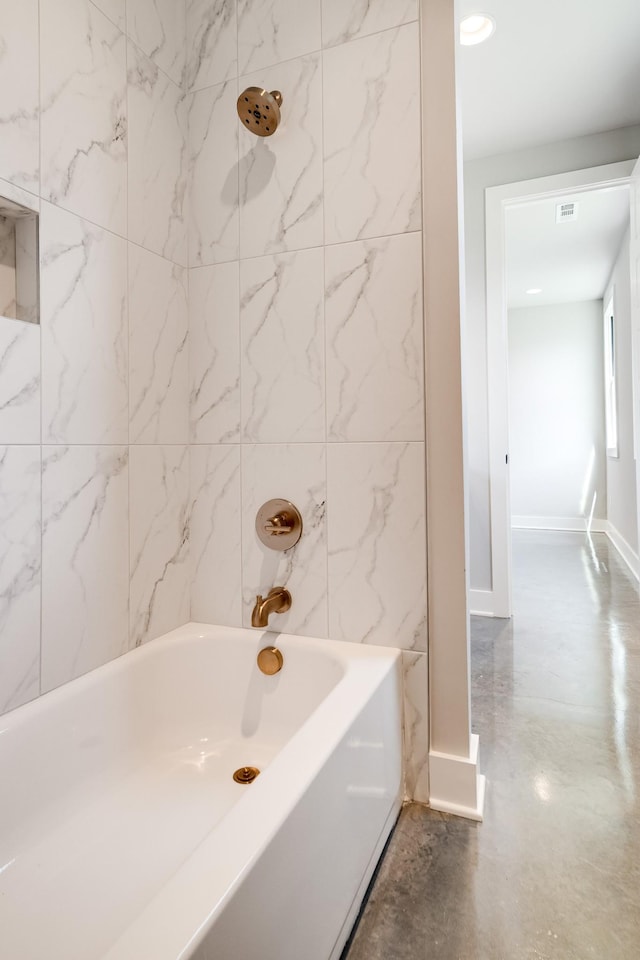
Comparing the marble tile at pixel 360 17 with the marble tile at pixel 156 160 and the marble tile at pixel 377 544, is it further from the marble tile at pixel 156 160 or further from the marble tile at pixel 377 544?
the marble tile at pixel 377 544

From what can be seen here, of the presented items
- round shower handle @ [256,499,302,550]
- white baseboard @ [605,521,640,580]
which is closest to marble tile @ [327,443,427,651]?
round shower handle @ [256,499,302,550]

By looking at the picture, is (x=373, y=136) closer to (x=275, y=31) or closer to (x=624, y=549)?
(x=275, y=31)

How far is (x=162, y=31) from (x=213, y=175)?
43 centimetres

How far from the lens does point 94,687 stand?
4.11 feet

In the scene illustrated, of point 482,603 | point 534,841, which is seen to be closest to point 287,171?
point 534,841

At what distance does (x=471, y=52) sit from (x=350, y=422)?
197 cm

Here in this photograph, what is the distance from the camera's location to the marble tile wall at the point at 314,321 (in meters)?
1.40

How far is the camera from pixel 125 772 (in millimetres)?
1305

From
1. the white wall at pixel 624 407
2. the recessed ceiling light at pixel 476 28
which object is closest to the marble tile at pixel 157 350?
the recessed ceiling light at pixel 476 28

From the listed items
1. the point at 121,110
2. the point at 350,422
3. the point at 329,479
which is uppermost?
the point at 121,110

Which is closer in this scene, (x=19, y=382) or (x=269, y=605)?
(x=19, y=382)

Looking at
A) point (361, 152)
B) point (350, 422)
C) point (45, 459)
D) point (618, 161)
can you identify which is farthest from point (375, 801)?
point (618, 161)

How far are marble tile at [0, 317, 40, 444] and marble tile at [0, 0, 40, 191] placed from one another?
32cm

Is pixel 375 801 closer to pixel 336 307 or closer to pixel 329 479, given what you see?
pixel 329 479
